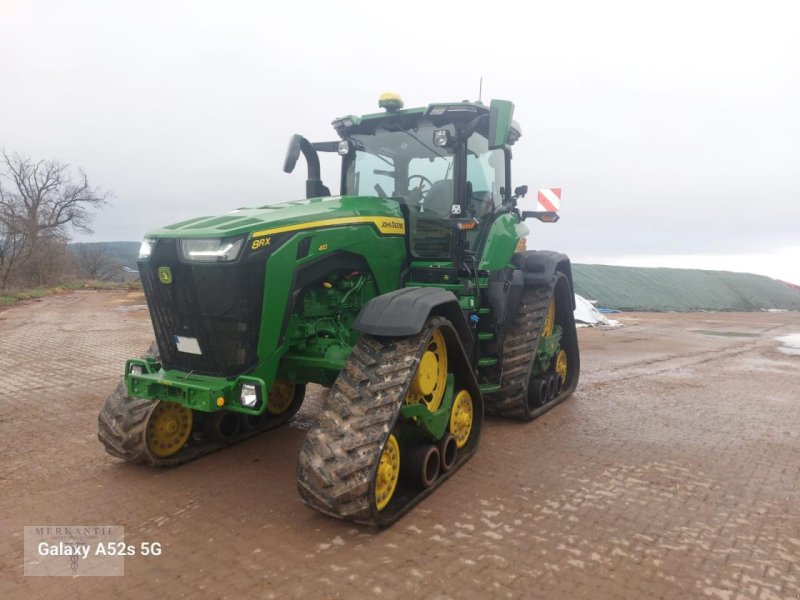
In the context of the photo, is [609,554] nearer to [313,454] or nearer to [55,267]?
[313,454]

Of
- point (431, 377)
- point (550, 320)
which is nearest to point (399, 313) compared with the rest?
point (431, 377)

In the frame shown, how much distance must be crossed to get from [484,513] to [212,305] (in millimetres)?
2172

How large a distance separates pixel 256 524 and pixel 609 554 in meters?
2.04

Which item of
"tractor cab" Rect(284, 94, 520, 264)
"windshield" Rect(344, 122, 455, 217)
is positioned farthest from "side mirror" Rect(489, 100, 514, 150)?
"windshield" Rect(344, 122, 455, 217)

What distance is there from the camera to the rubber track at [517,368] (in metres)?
5.35

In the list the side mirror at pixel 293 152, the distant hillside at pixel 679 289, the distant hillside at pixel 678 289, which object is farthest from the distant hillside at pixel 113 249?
the side mirror at pixel 293 152

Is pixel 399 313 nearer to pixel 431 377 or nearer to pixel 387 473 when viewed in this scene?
pixel 431 377

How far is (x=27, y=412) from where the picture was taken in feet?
18.2

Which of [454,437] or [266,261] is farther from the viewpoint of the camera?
[454,437]

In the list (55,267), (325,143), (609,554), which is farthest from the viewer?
(55,267)

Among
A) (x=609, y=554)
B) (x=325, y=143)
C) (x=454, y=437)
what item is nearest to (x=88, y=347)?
(x=325, y=143)

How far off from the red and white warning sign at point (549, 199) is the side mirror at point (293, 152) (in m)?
3.07

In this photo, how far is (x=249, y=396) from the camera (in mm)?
3428

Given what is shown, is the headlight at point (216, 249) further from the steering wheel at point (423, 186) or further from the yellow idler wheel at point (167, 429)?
the steering wheel at point (423, 186)
